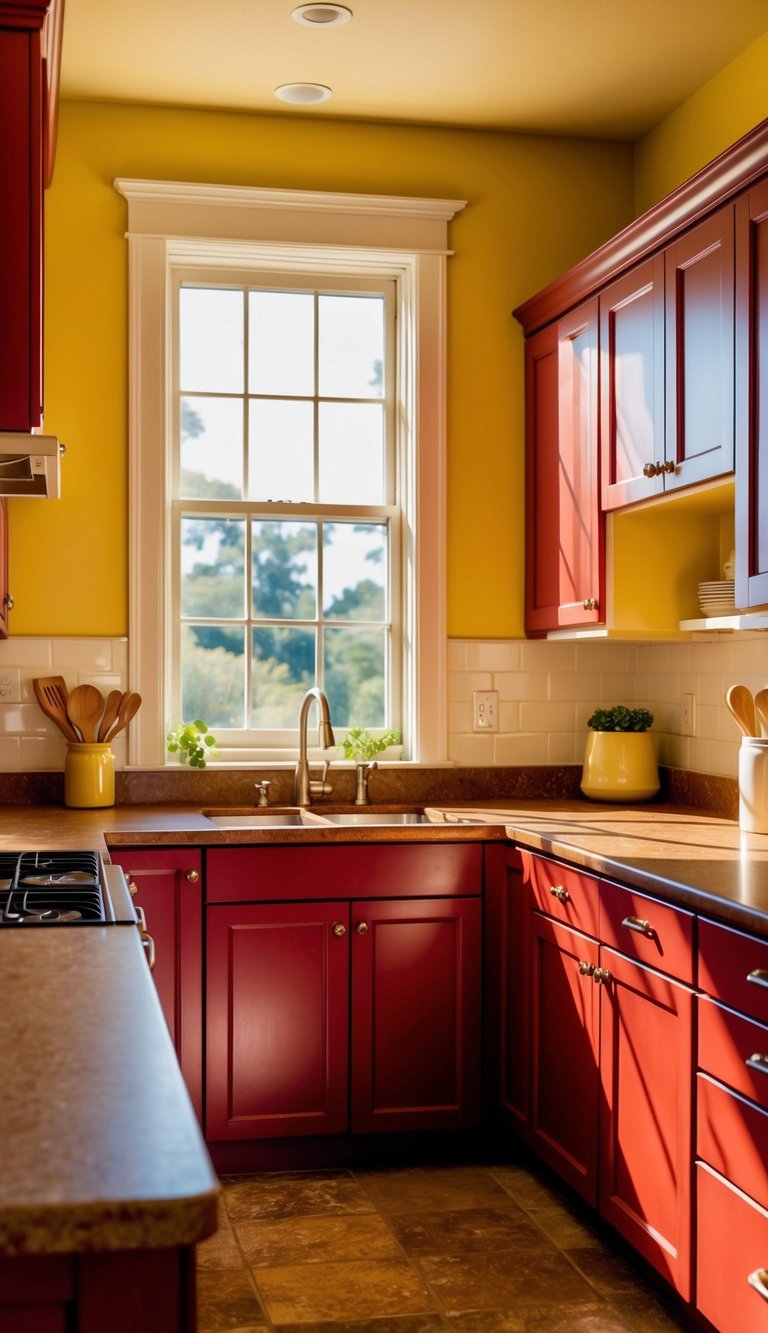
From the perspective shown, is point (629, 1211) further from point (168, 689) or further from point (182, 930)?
point (168, 689)

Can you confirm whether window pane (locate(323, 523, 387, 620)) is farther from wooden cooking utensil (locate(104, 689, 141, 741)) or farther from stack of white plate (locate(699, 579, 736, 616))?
stack of white plate (locate(699, 579, 736, 616))

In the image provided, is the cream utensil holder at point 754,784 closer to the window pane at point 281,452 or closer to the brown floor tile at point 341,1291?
the brown floor tile at point 341,1291

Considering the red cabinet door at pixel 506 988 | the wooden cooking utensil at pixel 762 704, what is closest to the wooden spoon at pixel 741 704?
the wooden cooking utensil at pixel 762 704

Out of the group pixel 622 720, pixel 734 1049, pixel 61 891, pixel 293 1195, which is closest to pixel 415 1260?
pixel 293 1195

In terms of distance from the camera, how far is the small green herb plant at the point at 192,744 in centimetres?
389

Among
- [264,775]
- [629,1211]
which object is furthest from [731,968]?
[264,775]

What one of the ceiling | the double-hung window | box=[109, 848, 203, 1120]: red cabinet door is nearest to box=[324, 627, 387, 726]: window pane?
the double-hung window

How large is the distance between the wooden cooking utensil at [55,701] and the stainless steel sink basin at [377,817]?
2.42 ft

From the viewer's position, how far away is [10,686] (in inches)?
151

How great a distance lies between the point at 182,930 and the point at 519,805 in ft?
3.64

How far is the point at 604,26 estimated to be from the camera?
3.48m

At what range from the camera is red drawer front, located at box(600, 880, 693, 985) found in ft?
8.01

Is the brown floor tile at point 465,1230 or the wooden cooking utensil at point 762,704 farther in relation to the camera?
the wooden cooking utensil at point 762,704

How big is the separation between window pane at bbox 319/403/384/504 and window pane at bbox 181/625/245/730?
1.81ft
